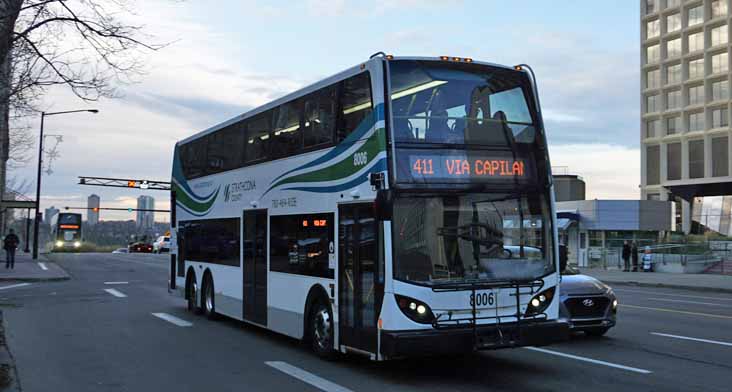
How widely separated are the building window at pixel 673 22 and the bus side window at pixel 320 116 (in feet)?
259

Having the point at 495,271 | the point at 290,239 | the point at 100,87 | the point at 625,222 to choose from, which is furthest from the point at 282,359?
the point at 625,222

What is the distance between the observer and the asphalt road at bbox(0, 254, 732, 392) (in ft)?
29.4

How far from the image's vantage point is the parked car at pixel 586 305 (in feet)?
39.8

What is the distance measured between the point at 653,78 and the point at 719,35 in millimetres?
9041

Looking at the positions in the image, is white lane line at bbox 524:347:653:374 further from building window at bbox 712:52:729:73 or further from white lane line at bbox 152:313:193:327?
building window at bbox 712:52:729:73

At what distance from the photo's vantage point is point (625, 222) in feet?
173

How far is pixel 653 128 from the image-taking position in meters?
83.6

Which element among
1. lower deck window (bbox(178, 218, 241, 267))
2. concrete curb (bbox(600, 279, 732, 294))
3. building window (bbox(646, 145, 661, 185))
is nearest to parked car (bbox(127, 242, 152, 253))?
building window (bbox(646, 145, 661, 185))

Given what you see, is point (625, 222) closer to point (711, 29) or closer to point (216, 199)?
point (711, 29)

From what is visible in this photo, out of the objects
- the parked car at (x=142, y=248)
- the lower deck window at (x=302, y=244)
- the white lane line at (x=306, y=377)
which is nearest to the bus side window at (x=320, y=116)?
the lower deck window at (x=302, y=244)

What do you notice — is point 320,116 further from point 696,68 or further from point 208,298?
point 696,68

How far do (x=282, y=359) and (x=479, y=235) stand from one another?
3.63 m

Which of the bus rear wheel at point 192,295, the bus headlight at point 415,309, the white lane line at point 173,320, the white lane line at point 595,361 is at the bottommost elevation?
the white lane line at point 173,320

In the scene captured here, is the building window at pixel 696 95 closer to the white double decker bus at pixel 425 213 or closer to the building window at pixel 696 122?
the building window at pixel 696 122
